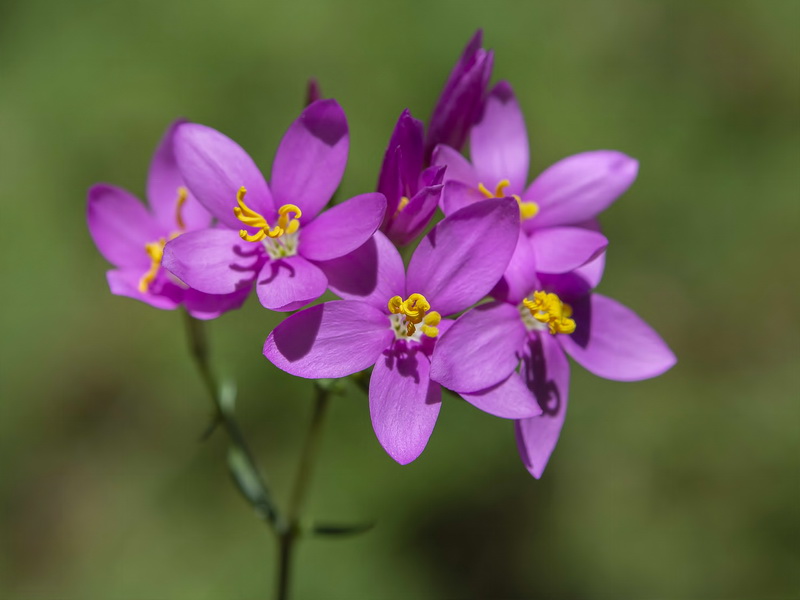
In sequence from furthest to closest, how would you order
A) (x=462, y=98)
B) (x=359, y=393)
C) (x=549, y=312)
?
(x=359, y=393)
(x=462, y=98)
(x=549, y=312)

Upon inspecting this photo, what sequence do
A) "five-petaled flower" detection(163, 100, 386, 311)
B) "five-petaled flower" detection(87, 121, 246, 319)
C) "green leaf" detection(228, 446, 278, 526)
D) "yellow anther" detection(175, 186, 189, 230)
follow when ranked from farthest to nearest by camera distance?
"green leaf" detection(228, 446, 278, 526) → "yellow anther" detection(175, 186, 189, 230) → "five-petaled flower" detection(87, 121, 246, 319) → "five-petaled flower" detection(163, 100, 386, 311)

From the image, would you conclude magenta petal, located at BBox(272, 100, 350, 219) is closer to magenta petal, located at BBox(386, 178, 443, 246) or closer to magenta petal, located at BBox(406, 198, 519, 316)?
magenta petal, located at BBox(386, 178, 443, 246)

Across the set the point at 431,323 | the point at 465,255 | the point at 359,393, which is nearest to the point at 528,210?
the point at 465,255

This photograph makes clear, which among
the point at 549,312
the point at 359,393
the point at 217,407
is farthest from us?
the point at 359,393

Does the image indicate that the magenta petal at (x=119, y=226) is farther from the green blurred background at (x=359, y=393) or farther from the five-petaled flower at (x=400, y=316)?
the green blurred background at (x=359, y=393)

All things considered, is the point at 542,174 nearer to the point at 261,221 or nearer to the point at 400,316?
the point at 400,316

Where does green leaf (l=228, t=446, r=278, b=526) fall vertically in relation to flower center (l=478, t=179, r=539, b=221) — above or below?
below

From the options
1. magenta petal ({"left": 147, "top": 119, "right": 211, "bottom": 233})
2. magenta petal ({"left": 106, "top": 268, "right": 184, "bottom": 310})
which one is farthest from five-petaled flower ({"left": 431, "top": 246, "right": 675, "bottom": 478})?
magenta petal ({"left": 147, "top": 119, "right": 211, "bottom": 233})
